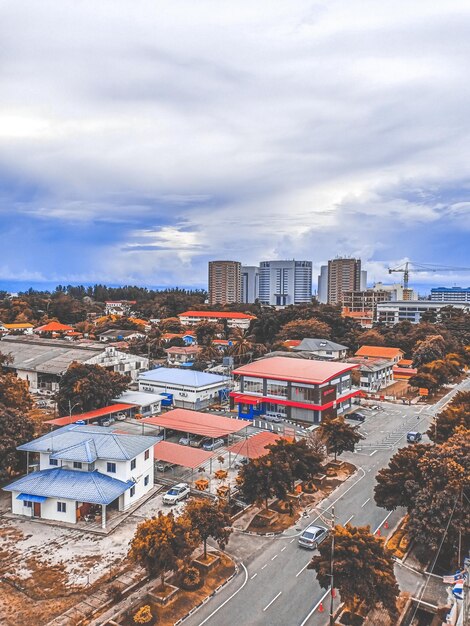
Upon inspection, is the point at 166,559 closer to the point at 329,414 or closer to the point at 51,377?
the point at 329,414

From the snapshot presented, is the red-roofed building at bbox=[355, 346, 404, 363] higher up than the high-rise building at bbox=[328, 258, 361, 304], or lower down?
lower down

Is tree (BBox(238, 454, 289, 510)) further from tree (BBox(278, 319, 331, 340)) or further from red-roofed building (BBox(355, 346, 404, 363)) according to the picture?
tree (BBox(278, 319, 331, 340))

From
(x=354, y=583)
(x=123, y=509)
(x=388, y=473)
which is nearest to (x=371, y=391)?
(x=388, y=473)

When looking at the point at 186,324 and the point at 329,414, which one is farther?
the point at 186,324

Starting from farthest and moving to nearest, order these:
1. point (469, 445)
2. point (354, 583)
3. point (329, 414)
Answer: point (329, 414) → point (469, 445) → point (354, 583)

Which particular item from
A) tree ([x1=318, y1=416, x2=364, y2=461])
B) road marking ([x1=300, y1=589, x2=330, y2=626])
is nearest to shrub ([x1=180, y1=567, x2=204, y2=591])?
road marking ([x1=300, y1=589, x2=330, y2=626])

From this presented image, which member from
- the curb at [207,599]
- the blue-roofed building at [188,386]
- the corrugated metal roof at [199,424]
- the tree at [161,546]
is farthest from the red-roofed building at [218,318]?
the tree at [161,546]

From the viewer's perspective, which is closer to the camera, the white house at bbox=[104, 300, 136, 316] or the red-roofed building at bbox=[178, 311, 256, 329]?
the red-roofed building at bbox=[178, 311, 256, 329]
